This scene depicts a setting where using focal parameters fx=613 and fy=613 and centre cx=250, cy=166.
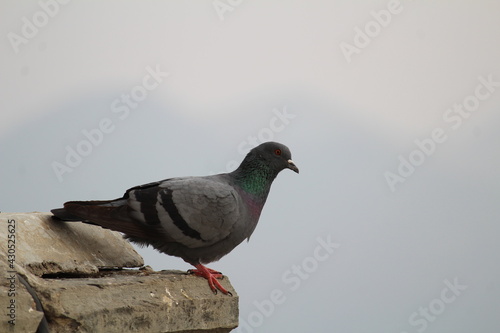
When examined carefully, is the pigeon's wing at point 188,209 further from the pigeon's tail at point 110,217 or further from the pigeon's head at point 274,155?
the pigeon's head at point 274,155

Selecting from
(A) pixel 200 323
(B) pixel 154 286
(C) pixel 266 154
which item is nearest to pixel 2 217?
(B) pixel 154 286

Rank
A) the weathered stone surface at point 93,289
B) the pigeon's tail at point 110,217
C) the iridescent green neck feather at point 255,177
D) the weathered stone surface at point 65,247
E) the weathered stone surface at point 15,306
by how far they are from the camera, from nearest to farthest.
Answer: the weathered stone surface at point 15,306
the weathered stone surface at point 93,289
the weathered stone surface at point 65,247
the pigeon's tail at point 110,217
the iridescent green neck feather at point 255,177

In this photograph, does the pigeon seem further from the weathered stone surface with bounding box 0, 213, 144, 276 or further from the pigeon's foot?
the weathered stone surface with bounding box 0, 213, 144, 276

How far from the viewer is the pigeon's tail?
5.02 m

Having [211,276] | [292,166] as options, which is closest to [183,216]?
[211,276]

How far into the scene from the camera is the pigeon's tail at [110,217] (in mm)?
5020

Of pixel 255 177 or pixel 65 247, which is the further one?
pixel 255 177

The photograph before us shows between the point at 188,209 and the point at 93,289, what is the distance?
3.50ft

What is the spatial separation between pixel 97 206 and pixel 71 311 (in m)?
1.16

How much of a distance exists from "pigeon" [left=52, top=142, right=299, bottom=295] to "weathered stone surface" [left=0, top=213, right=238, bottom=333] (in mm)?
212

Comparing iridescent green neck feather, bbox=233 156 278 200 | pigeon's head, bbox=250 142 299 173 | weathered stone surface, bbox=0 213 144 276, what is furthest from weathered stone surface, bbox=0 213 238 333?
pigeon's head, bbox=250 142 299 173

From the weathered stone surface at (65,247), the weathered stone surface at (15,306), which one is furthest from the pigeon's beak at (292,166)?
the weathered stone surface at (15,306)

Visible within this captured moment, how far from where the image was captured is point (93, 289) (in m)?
4.31

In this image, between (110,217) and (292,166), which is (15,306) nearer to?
(110,217)
